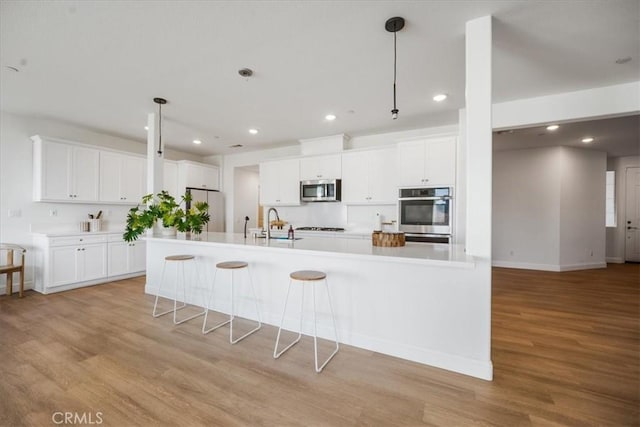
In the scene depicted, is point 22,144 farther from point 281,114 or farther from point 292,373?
point 292,373

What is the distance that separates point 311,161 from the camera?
5.26 metres

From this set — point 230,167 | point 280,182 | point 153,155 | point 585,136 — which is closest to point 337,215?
point 280,182

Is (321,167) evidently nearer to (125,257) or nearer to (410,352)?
(410,352)

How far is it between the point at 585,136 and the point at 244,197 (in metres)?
7.10

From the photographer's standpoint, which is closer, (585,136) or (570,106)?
(570,106)

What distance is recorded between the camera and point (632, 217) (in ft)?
21.7

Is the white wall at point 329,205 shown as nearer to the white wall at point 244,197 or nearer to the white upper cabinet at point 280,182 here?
the white wall at point 244,197

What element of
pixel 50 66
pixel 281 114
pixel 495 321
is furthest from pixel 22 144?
pixel 495 321

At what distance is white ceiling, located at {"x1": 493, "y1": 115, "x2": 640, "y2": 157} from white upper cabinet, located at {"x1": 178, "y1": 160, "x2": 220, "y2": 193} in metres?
5.84

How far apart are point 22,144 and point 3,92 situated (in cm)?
116

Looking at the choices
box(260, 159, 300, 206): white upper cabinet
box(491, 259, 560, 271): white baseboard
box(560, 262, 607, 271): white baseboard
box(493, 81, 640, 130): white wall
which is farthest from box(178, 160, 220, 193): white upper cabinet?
box(560, 262, 607, 271): white baseboard

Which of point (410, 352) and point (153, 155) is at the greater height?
point (153, 155)

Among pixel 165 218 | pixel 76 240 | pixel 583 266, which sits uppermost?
pixel 165 218

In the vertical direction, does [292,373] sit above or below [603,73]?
below
